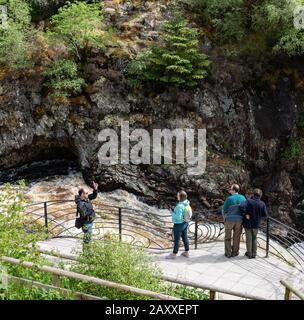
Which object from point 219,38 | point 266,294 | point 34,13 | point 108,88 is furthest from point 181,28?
point 266,294

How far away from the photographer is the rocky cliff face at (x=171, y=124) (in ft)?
54.4

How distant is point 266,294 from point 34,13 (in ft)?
52.0

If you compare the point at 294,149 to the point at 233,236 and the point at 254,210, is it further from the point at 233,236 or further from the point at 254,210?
the point at 254,210

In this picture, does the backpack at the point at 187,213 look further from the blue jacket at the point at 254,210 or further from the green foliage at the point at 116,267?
the green foliage at the point at 116,267

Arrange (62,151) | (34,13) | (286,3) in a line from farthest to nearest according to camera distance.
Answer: (34,13)
(62,151)
(286,3)

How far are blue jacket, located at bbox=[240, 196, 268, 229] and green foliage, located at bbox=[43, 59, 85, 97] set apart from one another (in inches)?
333

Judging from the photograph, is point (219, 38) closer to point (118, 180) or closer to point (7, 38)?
A: point (118, 180)

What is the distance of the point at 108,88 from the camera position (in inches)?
671

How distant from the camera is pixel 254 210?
1030cm

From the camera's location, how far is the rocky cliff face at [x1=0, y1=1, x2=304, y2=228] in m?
16.6

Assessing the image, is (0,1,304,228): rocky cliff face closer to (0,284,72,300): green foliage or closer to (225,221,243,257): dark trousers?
(225,221,243,257): dark trousers

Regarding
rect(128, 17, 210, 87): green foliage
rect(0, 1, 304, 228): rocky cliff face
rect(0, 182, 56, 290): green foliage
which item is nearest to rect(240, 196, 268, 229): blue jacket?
rect(0, 182, 56, 290): green foliage

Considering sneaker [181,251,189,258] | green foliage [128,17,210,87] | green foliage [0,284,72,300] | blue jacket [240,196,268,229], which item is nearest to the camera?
green foliage [0,284,72,300]

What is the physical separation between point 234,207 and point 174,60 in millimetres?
7342
